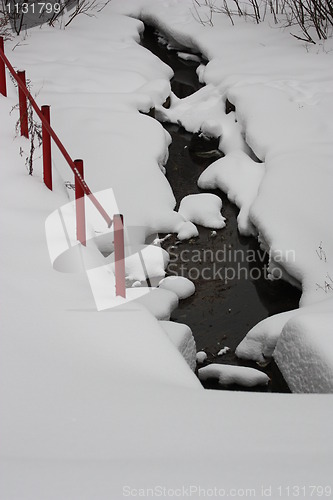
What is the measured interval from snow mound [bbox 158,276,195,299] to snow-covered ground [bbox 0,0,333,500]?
2 cm

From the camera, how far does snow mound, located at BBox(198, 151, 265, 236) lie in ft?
26.0

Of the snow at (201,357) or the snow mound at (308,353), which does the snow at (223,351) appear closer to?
the snow at (201,357)

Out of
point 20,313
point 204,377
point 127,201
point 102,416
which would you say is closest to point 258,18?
point 127,201

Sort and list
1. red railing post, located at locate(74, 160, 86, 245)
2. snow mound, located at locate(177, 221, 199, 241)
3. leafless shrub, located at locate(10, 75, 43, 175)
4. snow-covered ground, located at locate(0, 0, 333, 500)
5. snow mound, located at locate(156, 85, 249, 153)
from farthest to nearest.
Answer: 1. snow mound, located at locate(156, 85, 249, 153)
2. snow mound, located at locate(177, 221, 199, 241)
3. leafless shrub, located at locate(10, 75, 43, 175)
4. red railing post, located at locate(74, 160, 86, 245)
5. snow-covered ground, located at locate(0, 0, 333, 500)

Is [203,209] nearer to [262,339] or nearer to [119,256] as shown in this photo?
[262,339]

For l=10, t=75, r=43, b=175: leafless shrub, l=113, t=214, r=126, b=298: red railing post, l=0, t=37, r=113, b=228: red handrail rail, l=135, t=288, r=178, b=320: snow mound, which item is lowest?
l=135, t=288, r=178, b=320: snow mound

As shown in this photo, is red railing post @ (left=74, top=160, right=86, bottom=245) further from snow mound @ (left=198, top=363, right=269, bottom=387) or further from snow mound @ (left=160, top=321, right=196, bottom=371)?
snow mound @ (left=198, top=363, right=269, bottom=387)

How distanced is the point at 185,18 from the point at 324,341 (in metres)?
9.77

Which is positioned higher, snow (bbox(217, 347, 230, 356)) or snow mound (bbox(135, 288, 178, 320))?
snow mound (bbox(135, 288, 178, 320))

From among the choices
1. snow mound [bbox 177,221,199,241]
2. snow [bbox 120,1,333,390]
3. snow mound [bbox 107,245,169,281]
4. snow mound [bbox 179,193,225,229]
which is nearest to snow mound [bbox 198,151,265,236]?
snow [bbox 120,1,333,390]

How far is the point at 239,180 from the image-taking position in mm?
8453

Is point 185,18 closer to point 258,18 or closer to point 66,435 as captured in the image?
point 258,18

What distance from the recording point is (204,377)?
19.2 feet

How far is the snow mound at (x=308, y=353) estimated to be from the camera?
4887mm
